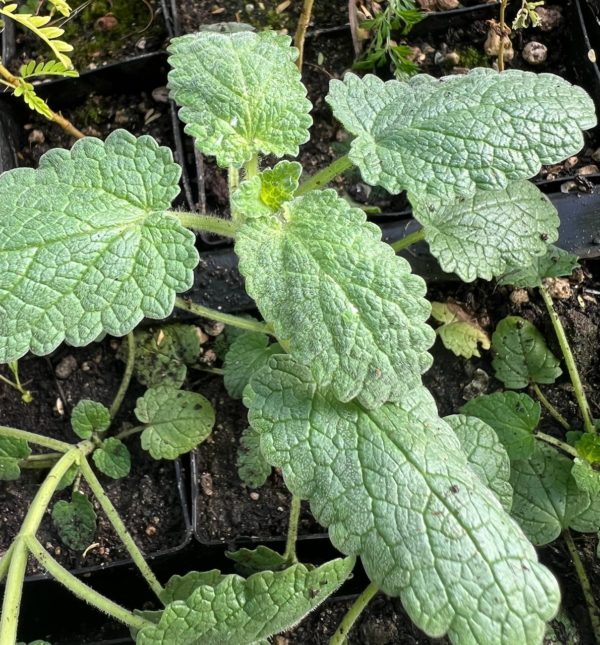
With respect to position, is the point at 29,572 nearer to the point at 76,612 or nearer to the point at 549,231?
the point at 76,612

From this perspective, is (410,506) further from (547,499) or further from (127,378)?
(127,378)

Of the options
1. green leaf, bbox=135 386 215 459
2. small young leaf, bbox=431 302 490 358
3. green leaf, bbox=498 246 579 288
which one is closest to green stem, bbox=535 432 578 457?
small young leaf, bbox=431 302 490 358

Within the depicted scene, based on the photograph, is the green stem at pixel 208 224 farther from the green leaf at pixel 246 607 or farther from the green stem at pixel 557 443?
the green stem at pixel 557 443

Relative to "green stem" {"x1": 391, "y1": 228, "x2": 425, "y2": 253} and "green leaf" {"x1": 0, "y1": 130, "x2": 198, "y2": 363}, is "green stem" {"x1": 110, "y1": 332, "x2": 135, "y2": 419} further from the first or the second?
"green stem" {"x1": 391, "y1": 228, "x2": 425, "y2": 253}

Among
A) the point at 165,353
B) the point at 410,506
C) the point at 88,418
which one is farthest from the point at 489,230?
the point at 88,418

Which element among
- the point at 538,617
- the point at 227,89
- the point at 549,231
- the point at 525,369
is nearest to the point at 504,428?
the point at 525,369

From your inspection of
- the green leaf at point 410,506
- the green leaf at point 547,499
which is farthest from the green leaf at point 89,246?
the green leaf at point 547,499
